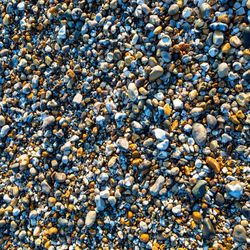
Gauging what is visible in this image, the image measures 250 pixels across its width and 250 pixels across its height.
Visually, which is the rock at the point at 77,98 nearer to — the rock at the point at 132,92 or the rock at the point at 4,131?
the rock at the point at 132,92

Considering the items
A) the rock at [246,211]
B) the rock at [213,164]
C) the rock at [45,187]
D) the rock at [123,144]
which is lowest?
the rock at [45,187]

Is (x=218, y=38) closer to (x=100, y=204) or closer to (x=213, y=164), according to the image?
(x=213, y=164)

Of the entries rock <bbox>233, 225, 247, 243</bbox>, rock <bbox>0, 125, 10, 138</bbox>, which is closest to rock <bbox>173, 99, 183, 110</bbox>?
rock <bbox>233, 225, 247, 243</bbox>

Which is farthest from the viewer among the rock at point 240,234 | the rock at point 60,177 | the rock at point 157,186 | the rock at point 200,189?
the rock at point 60,177

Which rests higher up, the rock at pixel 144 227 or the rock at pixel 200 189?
the rock at pixel 200 189

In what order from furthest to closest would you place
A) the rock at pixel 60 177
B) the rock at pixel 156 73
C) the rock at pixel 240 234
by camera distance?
the rock at pixel 60 177 → the rock at pixel 156 73 → the rock at pixel 240 234

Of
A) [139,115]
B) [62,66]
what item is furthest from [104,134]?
[62,66]

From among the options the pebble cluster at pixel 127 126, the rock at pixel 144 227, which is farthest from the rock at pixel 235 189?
the rock at pixel 144 227

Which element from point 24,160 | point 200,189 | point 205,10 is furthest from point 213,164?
point 24,160
